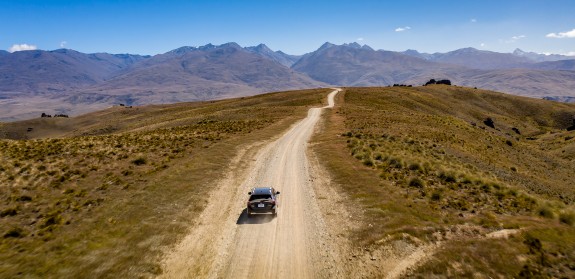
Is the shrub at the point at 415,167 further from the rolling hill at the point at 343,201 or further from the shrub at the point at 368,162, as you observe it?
the shrub at the point at 368,162

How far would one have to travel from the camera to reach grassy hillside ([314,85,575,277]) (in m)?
15.6

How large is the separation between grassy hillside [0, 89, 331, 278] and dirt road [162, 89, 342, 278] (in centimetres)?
124

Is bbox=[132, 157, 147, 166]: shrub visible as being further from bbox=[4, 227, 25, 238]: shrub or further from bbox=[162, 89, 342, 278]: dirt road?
bbox=[4, 227, 25, 238]: shrub

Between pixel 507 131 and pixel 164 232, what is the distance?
99.9 m

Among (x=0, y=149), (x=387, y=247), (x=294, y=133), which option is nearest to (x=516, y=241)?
(x=387, y=247)

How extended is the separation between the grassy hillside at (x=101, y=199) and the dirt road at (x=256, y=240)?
1.24m

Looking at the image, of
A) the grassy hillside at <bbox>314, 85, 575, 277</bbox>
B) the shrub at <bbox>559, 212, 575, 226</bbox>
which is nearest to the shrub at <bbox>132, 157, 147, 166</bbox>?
the grassy hillside at <bbox>314, 85, 575, 277</bbox>

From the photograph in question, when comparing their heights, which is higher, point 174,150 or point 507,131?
point 174,150

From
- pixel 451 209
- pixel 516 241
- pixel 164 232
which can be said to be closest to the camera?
pixel 516 241

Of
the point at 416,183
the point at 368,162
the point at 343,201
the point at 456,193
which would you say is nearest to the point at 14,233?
the point at 343,201

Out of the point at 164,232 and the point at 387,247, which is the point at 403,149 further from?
the point at 164,232

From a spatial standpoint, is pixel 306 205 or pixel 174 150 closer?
pixel 306 205

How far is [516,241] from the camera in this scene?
657 inches

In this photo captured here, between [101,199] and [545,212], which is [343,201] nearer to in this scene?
[545,212]
